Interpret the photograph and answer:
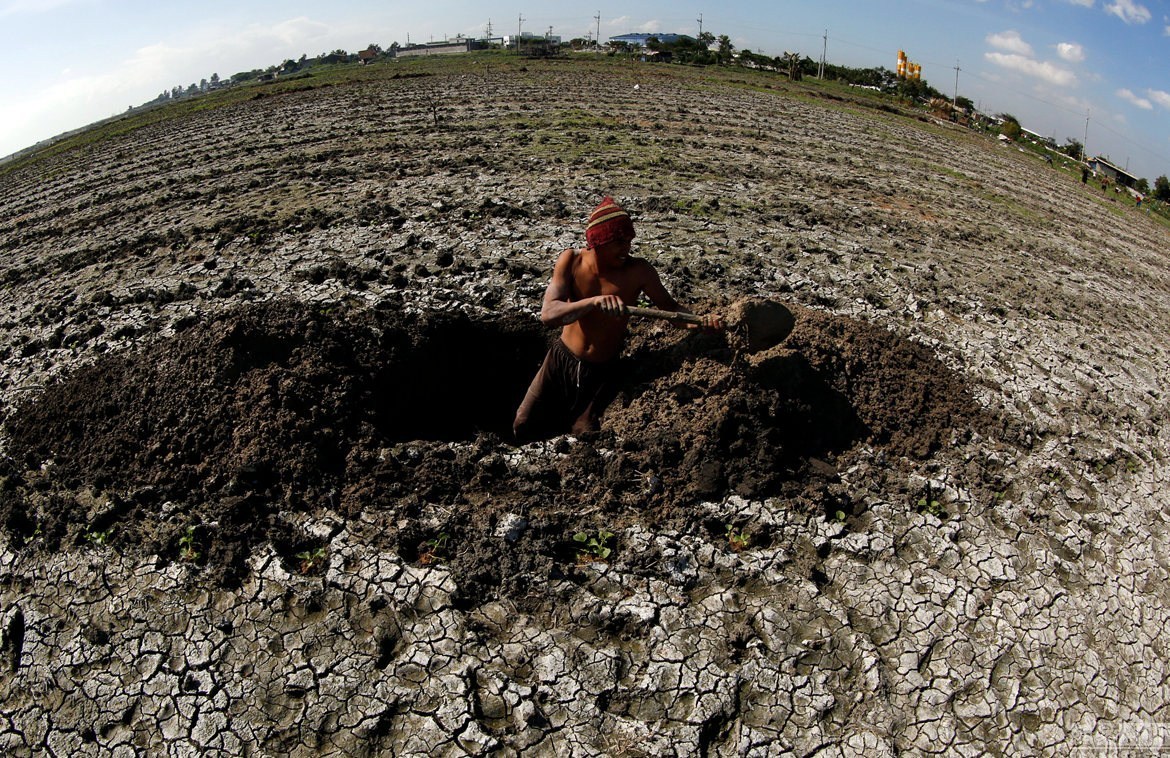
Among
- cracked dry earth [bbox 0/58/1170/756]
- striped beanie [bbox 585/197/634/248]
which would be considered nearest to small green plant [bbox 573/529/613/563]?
cracked dry earth [bbox 0/58/1170/756]

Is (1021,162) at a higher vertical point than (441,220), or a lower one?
higher

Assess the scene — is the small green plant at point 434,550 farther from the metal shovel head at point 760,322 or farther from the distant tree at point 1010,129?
the distant tree at point 1010,129

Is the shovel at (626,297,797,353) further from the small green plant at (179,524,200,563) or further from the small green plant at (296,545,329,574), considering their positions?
the small green plant at (179,524,200,563)

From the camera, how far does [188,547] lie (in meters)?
3.08

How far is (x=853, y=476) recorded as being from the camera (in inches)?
139

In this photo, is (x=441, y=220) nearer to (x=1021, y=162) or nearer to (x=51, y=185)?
(x=51, y=185)

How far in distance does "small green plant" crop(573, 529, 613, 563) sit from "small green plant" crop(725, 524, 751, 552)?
21.4 inches

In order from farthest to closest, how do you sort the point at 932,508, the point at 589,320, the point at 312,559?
the point at 589,320 → the point at 932,508 → the point at 312,559

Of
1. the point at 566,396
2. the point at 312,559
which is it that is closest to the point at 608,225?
the point at 566,396

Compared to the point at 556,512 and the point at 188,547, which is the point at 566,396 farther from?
the point at 188,547

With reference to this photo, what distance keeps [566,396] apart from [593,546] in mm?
1275

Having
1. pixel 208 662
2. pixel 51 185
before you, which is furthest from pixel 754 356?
pixel 51 185

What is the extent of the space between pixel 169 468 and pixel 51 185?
11586mm

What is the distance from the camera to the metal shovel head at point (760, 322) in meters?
3.74
